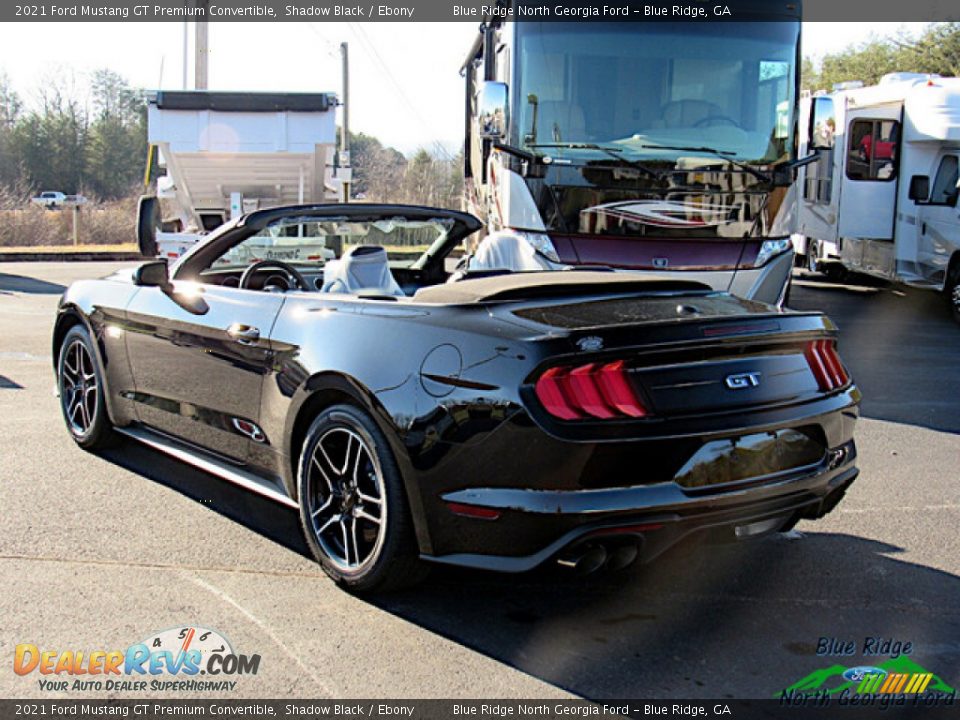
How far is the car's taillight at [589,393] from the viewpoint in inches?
139

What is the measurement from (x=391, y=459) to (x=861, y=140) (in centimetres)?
1287

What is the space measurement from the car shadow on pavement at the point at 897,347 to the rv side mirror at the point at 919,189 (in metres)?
1.60

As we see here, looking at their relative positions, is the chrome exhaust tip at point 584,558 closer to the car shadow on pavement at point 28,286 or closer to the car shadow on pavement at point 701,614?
the car shadow on pavement at point 701,614

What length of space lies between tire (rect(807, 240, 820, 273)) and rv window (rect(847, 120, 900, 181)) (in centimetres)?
276

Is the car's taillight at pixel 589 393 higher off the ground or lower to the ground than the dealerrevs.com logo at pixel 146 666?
higher

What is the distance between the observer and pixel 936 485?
5801 mm

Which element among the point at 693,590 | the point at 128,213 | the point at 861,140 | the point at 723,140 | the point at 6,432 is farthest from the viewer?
the point at 128,213

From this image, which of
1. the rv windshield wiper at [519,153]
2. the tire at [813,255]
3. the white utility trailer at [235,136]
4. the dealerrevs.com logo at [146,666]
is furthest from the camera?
the tire at [813,255]

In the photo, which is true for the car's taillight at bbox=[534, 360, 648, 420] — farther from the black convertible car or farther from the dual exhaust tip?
the dual exhaust tip

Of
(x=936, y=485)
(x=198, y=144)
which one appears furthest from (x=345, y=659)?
(x=198, y=144)

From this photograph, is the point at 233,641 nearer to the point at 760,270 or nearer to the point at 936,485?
the point at 936,485

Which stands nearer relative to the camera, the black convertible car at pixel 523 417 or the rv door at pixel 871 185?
the black convertible car at pixel 523 417

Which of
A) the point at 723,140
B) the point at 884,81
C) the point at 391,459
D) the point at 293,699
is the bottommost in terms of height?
the point at 293,699

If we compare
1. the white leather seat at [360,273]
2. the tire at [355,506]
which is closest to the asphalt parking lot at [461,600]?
the tire at [355,506]
